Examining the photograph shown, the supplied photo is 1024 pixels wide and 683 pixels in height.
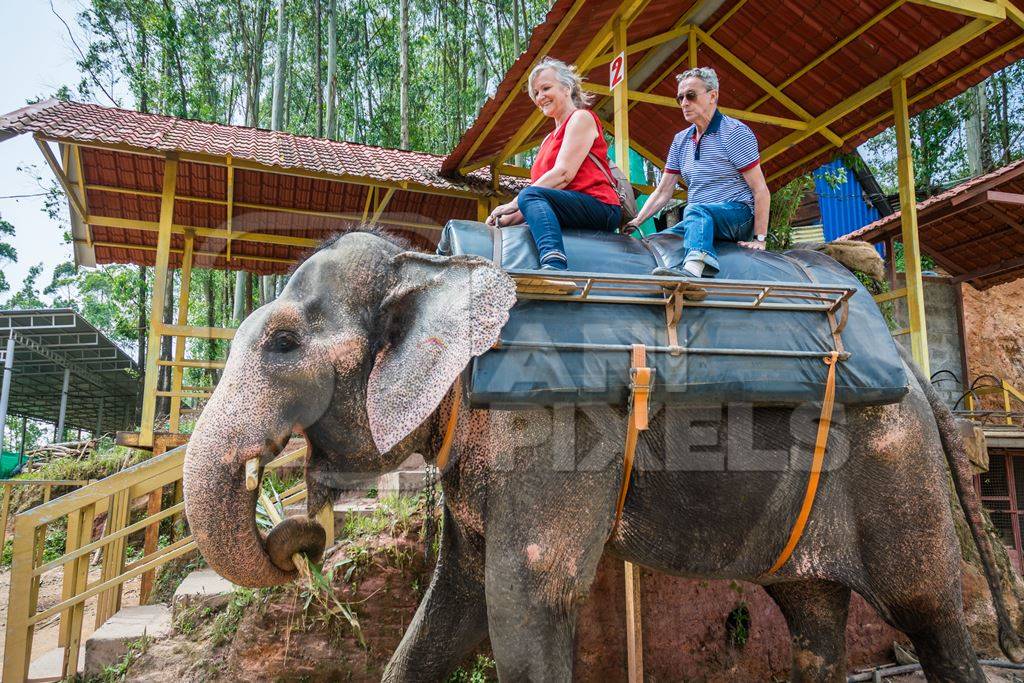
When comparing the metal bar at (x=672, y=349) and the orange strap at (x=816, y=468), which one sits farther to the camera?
the orange strap at (x=816, y=468)

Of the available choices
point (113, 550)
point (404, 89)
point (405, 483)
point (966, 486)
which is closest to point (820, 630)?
point (966, 486)

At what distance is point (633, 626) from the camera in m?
3.72

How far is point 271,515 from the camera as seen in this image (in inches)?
153

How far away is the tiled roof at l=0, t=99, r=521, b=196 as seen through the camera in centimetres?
631

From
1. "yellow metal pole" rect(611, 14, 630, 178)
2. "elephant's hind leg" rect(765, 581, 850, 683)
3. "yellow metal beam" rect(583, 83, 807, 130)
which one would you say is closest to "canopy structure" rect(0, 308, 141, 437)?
"yellow metal beam" rect(583, 83, 807, 130)

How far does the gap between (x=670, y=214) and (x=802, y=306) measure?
907 mm

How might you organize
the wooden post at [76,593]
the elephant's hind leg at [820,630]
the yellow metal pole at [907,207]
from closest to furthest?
1. the elephant's hind leg at [820,630]
2. the wooden post at [76,593]
3. the yellow metal pole at [907,207]

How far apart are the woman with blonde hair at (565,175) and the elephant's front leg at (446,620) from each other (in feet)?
3.80

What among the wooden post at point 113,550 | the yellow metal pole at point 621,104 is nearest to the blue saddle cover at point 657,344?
the yellow metal pole at point 621,104

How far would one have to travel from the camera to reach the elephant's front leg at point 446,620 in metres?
2.65

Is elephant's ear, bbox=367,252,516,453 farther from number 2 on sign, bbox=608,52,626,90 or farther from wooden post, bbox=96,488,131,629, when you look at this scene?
number 2 on sign, bbox=608,52,626,90

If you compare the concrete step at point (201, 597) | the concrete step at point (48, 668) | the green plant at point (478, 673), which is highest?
the concrete step at point (201, 597)

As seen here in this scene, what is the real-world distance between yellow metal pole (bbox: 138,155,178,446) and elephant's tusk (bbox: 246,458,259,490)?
4.98 meters

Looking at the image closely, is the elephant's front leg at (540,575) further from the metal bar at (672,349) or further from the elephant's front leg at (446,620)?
the elephant's front leg at (446,620)
